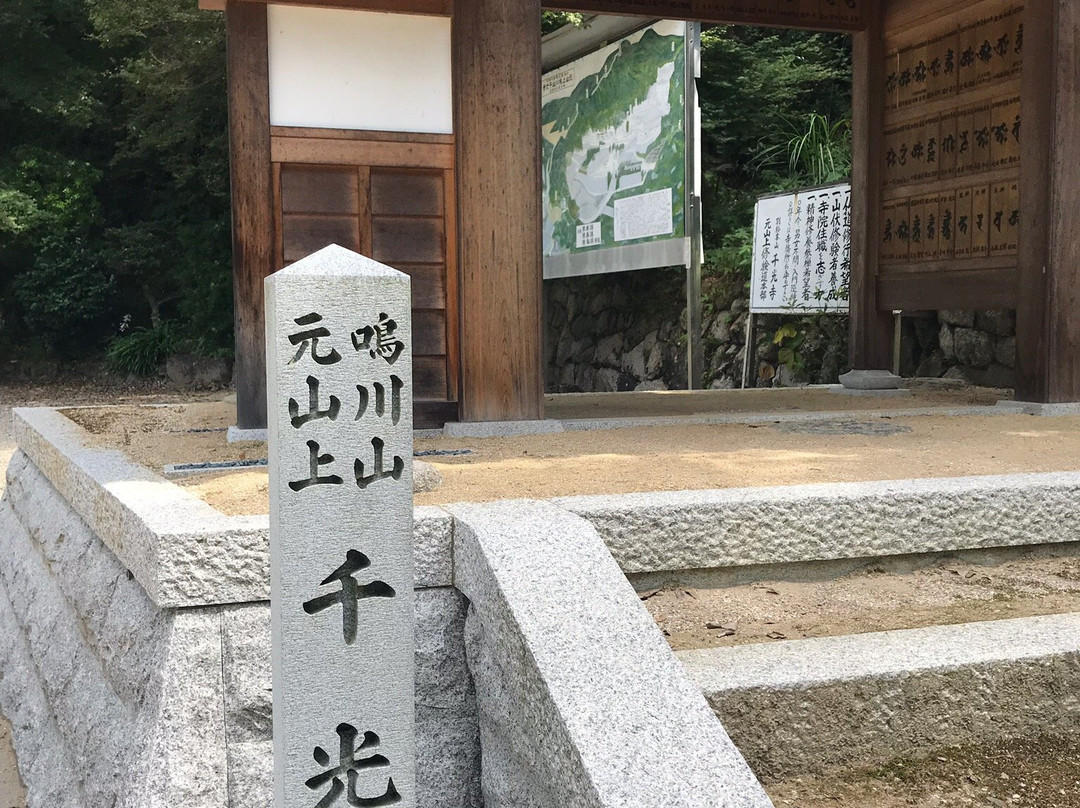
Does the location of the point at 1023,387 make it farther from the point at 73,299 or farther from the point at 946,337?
the point at 73,299

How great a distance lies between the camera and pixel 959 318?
1034 centimetres

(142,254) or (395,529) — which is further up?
(142,254)

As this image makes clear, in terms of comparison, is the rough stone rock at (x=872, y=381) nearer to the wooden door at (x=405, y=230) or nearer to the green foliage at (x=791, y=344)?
the green foliage at (x=791, y=344)

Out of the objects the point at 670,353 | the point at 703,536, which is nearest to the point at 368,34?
the point at 703,536

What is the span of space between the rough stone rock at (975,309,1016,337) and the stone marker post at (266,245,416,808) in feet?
27.7

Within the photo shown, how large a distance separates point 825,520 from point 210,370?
47.0 ft

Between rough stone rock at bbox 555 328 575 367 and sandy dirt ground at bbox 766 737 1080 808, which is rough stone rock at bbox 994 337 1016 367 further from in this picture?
sandy dirt ground at bbox 766 737 1080 808

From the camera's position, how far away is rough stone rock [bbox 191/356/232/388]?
16.4 m

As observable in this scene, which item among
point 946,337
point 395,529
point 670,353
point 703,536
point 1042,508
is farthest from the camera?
point 670,353

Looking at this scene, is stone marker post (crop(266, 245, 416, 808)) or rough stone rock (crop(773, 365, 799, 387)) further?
rough stone rock (crop(773, 365, 799, 387))

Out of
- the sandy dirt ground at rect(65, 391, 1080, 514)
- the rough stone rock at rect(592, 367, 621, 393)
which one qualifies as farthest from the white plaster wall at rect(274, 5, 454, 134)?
the rough stone rock at rect(592, 367, 621, 393)

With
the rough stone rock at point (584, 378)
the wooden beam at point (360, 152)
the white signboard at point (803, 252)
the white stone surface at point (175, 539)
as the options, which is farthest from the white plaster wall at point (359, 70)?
the rough stone rock at point (584, 378)

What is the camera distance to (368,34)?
19.9 ft

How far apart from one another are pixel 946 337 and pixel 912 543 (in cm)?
762
